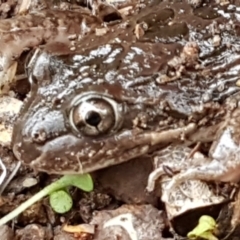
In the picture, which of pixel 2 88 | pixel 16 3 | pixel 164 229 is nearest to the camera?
pixel 164 229

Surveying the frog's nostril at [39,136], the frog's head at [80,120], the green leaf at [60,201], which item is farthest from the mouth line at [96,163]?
the green leaf at [60,201]

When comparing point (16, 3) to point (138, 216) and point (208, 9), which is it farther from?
point (138, 216)

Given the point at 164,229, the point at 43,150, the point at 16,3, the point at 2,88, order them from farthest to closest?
the point at 16,3, the point at 2,88, the point at 164,229, the point at 43,150

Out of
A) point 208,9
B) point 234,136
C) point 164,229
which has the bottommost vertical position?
point 164,229

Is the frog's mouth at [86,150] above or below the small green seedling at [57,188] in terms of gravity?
above

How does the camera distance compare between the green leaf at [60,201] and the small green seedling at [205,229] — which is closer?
the small green seedling at [205,229]

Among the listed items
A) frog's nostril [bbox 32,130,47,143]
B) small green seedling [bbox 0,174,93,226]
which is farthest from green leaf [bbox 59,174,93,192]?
frog's nostril [bbox 32,130,47,143]

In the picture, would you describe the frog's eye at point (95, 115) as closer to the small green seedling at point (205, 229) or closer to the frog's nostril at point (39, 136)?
the frog's nostril at point (39, 136)

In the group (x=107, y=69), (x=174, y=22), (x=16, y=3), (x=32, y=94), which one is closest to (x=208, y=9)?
(x=174, y=22)
